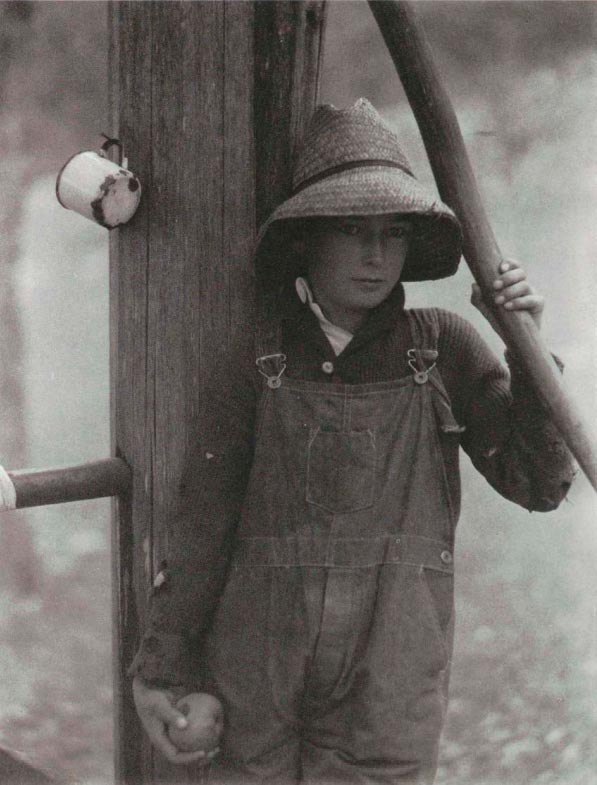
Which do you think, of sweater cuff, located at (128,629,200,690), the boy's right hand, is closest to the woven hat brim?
sweater cuff, located at (128,629,200,690)

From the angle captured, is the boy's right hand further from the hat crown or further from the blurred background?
the blurred background

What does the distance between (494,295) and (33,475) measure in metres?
1.01

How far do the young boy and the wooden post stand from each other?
3.6 inches

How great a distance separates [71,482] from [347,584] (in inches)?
25.1

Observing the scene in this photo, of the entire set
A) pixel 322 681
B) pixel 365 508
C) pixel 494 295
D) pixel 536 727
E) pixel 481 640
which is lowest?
pixel 536 727

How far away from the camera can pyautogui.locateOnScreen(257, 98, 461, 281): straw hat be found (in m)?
1.89

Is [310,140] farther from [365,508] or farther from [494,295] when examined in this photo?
[365,508]

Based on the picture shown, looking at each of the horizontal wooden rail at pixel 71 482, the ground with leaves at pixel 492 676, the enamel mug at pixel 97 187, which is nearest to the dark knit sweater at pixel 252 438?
the horizontal wooden rail at pixel 71 482

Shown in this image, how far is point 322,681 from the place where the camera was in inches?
76.2

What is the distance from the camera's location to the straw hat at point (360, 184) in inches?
74.3

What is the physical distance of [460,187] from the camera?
201cm

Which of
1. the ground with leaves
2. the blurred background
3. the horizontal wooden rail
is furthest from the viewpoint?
the ground with leaves

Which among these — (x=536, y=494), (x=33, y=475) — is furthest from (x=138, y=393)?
(x=536, y=494)

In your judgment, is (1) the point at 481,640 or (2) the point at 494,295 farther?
(1) the point at 481,640
